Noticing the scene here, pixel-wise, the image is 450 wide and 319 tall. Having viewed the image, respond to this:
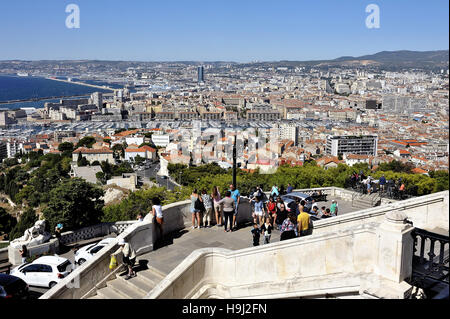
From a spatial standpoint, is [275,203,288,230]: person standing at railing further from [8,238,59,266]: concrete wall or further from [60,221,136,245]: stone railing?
[8,238,59,266]: concrete wall

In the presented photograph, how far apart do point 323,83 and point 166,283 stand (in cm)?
16864

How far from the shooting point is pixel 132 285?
4590mm

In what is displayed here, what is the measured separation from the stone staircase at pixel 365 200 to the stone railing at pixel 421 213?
4305 millimetres

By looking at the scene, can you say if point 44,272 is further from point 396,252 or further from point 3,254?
point 396,252

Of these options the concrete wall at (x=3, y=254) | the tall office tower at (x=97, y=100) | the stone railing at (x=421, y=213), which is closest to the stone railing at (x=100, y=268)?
the stone railing at (x=421, y=213)

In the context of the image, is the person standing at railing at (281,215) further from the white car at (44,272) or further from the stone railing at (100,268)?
the white car at (44,272)

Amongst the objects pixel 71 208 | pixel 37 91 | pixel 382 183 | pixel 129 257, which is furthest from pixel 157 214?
pixel 37 91

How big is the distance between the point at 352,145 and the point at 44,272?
65.8 meters

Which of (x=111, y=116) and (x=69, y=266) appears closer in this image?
(x=69, y=266)

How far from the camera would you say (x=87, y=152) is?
168ft

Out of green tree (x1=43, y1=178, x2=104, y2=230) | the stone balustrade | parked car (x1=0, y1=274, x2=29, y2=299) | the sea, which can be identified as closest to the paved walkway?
the stone balustrade

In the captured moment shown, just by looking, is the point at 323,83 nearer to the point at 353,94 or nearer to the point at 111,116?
the point at 353,94

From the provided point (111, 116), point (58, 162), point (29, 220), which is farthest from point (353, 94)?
point (29, 220)
